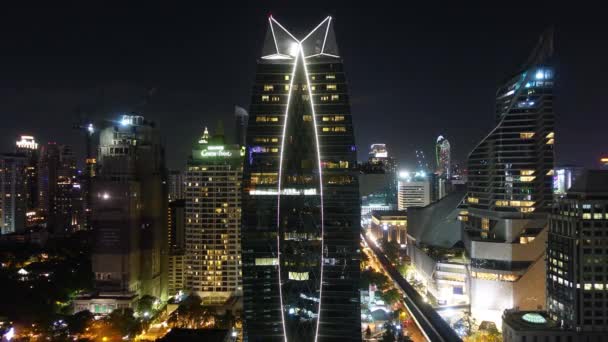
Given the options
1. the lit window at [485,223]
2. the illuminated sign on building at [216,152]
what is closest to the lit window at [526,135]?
the lit window at [485,223]

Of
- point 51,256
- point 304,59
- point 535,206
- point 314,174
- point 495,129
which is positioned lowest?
point 51,256

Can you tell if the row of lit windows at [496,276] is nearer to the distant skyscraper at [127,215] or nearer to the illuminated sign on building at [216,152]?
the illuminated sign on building at [216,152]

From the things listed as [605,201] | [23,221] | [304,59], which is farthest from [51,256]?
[605,201]

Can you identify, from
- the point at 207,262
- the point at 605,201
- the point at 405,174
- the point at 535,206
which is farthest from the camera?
the point at 405,174

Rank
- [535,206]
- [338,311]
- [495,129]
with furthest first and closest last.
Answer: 1. [495,129]
2. [535,206]
3. [338,311]

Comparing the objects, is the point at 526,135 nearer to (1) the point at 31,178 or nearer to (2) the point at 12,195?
(2) the point at 12,195

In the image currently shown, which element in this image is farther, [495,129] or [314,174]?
[495,129]

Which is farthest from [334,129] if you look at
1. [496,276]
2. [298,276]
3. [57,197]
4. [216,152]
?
[57,197]

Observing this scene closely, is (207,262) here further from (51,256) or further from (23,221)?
(23,221)
